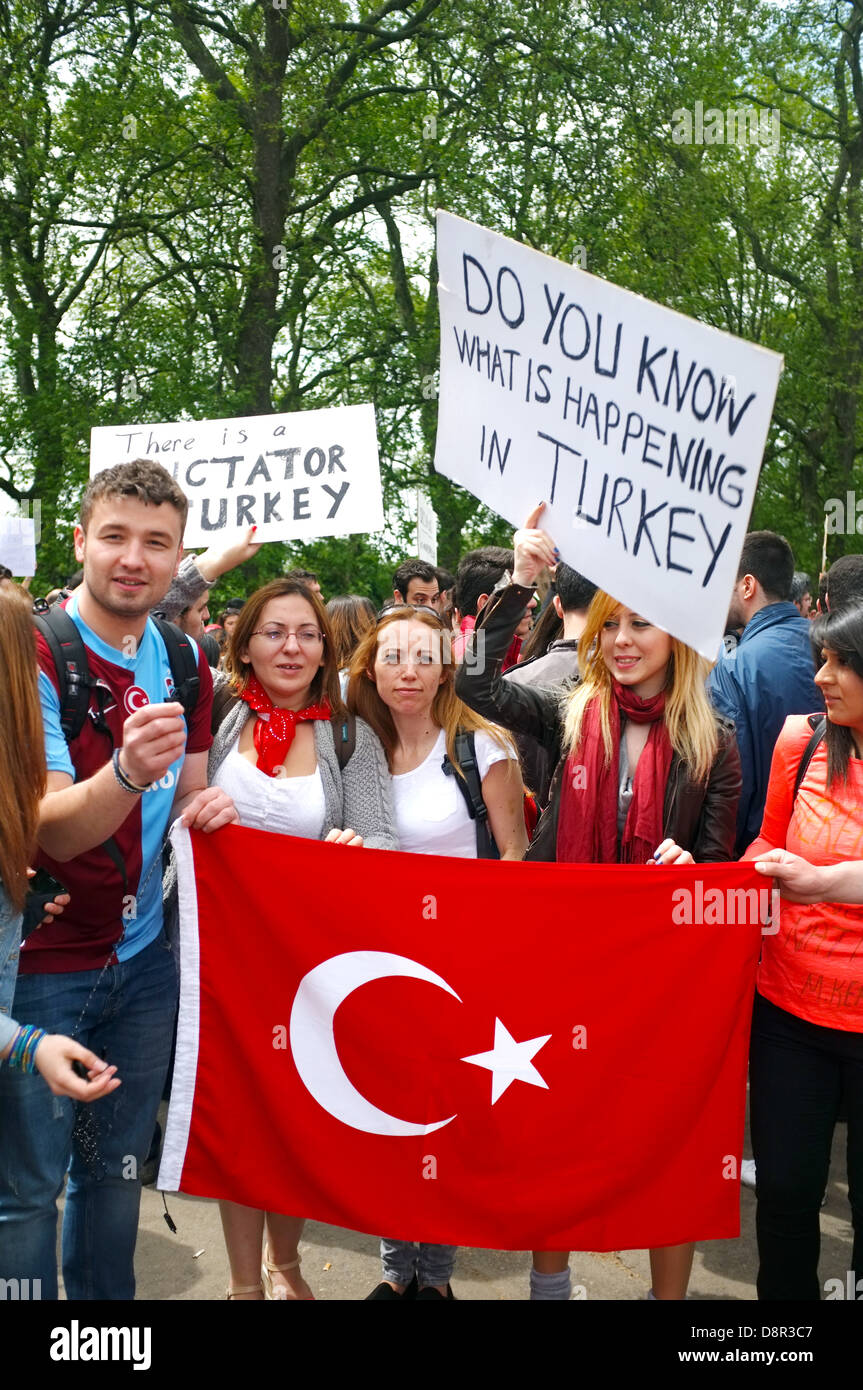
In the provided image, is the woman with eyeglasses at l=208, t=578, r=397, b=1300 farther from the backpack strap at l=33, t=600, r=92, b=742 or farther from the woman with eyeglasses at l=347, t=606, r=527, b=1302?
the backpack strap at l=33, t=600, r=92, b=742

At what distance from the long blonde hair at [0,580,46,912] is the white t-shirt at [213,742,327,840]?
38.1 inches

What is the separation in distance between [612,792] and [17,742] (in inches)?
61.6

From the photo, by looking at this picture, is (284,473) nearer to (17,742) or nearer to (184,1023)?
(184,1023)

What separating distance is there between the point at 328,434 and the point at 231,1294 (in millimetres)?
3017

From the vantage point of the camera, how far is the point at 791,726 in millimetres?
3070

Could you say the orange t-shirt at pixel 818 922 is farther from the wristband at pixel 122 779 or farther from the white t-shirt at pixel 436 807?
the wristband at pixel 122 779

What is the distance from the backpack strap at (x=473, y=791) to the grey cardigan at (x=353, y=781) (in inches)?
8.1

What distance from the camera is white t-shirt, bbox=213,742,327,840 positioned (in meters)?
3.33

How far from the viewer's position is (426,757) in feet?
11.6

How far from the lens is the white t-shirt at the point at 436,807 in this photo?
344cm

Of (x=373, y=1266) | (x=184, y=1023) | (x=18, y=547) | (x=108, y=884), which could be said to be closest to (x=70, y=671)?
(x=108, y=884)

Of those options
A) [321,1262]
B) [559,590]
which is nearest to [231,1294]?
[321,1262]

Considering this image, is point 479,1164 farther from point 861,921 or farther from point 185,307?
point 185,307

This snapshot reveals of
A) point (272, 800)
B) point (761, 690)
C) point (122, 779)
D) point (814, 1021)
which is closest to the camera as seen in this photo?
point (122, 779)
